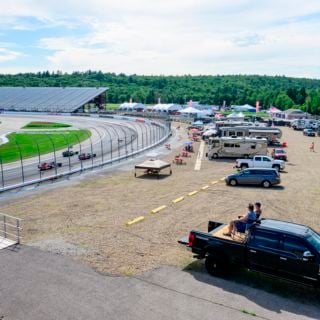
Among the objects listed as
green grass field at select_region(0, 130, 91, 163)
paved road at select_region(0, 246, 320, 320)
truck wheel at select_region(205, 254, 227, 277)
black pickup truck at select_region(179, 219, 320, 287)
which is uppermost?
black pickup truck at select_region(179, 219, 320, 287)

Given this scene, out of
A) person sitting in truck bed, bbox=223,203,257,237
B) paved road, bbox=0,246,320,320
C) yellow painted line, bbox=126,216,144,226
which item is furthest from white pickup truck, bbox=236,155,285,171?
paved road, bbox=0,246,320,320

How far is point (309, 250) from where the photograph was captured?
11812mm

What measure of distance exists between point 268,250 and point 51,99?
5760 inches

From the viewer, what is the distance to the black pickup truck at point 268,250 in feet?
38.5

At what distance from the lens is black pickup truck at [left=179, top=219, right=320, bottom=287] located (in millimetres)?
11734

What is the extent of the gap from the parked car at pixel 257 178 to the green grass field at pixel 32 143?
18878mm

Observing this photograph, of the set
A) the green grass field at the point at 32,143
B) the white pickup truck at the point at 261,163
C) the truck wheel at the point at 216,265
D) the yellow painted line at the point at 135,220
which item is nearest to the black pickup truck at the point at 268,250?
the truck wheel at the point at 216,265

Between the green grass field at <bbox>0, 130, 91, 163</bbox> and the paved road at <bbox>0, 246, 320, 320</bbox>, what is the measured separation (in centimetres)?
2862

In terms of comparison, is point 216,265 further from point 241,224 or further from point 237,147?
point 237,147

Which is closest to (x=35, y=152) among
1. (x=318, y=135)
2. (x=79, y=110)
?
(x=318, y=135)

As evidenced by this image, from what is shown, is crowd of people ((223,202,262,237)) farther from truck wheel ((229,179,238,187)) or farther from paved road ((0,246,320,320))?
truck wheel ((229,179,238,187))

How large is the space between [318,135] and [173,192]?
2132 inches

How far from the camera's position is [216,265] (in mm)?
13234

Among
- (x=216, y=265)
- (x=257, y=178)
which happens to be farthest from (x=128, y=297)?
(x=257, y=178)
